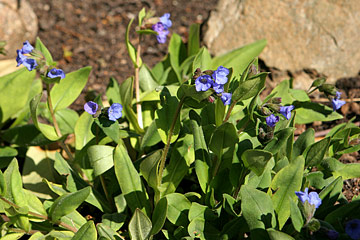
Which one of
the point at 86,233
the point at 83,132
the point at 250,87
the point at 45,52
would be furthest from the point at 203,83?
the point at 45,52

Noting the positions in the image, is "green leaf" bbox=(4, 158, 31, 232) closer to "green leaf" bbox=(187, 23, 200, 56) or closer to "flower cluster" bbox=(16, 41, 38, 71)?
"flower cluster" bbox=(16, 41, 38, 71)

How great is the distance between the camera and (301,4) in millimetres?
4027

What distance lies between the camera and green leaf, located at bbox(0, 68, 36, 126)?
3.34 meters

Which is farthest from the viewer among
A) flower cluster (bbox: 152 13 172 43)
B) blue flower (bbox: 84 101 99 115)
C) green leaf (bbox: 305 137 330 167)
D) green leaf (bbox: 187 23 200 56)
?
green leaf (bbox: 187 23 200 56)

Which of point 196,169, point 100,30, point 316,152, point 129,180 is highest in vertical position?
point 316,152

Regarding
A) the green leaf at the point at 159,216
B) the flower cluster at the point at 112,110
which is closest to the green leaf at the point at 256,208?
the green leaf at the point at 159,216

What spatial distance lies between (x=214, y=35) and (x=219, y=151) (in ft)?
6.30

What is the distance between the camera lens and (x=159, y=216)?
2.48m

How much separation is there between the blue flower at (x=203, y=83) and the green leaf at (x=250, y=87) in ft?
0.79

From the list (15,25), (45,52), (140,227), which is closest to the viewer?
(140,227)

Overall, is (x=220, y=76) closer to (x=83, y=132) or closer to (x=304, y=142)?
(x=304, y=142)

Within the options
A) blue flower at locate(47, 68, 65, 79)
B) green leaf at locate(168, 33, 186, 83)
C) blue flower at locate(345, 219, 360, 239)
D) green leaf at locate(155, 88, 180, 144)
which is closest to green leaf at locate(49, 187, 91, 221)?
green leaf at locate(155, 88, 180, 144)

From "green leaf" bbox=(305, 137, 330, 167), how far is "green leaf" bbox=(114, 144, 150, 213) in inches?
40.4

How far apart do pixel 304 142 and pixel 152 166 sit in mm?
985
